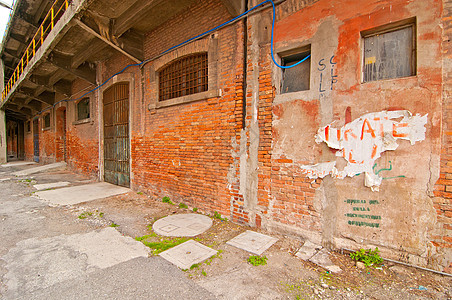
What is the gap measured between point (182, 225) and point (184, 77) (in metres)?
3.58

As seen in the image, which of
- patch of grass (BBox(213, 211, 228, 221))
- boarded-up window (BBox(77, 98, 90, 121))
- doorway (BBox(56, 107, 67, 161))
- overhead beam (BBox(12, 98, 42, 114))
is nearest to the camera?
patch of grass (BBox(213, 211, 228, 221))

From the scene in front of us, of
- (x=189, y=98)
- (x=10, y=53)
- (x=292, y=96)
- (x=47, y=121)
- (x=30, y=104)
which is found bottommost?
(x=292, y=96)

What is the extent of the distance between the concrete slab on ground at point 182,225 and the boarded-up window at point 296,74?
9.73ft

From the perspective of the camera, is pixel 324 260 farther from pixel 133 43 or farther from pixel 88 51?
pixel 88 51

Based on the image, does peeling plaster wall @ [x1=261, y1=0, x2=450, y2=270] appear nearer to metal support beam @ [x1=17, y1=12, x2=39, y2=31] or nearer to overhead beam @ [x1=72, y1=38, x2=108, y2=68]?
overhead beam @ [x1=72, y1=38, x2=108, y2=68]

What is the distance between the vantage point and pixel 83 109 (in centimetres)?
1016

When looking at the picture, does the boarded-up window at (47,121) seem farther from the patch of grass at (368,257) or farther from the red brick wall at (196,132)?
the patch of grass at (368,257)

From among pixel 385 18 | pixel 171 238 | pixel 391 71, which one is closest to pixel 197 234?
pixel 171 238

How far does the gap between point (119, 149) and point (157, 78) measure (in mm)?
3293

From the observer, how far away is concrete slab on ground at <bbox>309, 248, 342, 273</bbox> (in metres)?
2.74

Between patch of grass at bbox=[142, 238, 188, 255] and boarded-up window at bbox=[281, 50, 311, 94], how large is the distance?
10.3ft

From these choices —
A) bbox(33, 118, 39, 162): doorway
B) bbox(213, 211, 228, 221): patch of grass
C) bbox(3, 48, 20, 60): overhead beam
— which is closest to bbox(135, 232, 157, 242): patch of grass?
bbox(213, 211, 228, 221): patch of grass

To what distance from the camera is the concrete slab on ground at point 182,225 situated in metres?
3.83

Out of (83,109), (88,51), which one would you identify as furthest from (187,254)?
(83,109)
